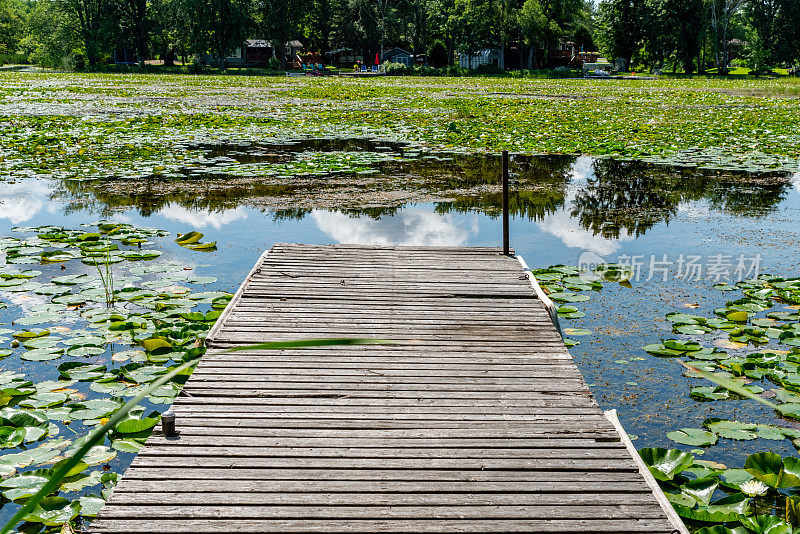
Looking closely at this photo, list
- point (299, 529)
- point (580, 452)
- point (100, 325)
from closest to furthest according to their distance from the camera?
point (299, 529)
point (580, 452)
point (100, 325)

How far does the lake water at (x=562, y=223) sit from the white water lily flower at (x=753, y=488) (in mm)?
391

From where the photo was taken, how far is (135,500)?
2.57 m

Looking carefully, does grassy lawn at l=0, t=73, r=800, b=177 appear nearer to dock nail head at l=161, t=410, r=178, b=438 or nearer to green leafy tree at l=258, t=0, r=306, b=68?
dock nail head at l=161, t=410, r=178, b=438

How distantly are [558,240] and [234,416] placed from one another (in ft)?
17.3

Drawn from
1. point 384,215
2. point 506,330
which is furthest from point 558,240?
point 506,330

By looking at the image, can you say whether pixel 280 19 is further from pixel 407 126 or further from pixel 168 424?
pixel 168 424

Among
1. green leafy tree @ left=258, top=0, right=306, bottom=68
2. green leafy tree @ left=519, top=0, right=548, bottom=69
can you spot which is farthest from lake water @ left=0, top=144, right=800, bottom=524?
green leafy tree @ left=258, top=0, right=306, bottom=68

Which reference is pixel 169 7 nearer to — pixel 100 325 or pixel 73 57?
pixel 73 57

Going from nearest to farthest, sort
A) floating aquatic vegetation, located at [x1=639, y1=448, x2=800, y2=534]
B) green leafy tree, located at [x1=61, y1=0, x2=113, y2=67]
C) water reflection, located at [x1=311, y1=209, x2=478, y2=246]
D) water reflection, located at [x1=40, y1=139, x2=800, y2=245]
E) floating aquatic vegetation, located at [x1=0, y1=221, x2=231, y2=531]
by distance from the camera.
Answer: floating aquatic vegetation, located at [x1=639, y1=448, x2=800, y2=534] → floating aquatic vegetation, located at [x1=0, y1=221, x2=231, y2=531] → water reflection, located at [x1=311, y1=209, x2=478, y2=246] → water reflection, located at [x1=40, y1=139, x2=800, y2=245] → green leafy tree, located at [x1=61, y1=0, x2=113, y2=67]

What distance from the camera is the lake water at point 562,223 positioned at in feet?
14.5

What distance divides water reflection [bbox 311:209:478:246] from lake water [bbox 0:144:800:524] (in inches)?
1.1

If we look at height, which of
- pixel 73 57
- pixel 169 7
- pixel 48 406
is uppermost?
pixel 169 7

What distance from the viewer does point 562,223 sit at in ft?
27.9

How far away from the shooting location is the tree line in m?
55.5
